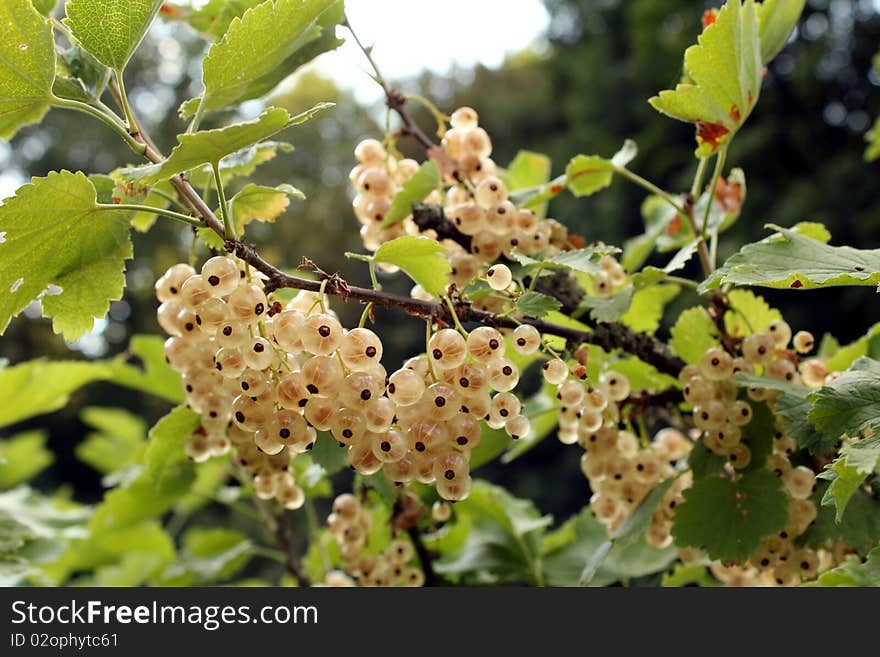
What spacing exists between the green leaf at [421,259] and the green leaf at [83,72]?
0.30 meters

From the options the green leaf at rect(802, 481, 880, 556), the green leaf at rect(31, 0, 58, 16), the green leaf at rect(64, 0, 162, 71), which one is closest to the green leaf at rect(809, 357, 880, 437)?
the green leaf at rect(802, 481, 880, 556)

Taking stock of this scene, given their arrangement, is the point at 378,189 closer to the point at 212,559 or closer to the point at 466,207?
the point at 466,207

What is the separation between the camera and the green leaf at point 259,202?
0.69 m

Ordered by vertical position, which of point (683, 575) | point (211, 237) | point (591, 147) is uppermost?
point (591, 147)

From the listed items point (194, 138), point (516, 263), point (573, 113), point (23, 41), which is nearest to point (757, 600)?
point (516, 263)

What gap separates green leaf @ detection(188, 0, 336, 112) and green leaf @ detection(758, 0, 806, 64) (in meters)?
0.47

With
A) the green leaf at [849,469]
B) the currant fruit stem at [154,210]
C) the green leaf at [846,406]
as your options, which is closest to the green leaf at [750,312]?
the green leaf at [846,406]

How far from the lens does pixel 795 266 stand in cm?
64

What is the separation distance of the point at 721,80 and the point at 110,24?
1.81ft

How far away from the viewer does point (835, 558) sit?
0.87 m

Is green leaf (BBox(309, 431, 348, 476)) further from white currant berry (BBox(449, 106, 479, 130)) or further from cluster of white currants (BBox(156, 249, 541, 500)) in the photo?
white currant berry (BBox(449, 106, 479, 130))

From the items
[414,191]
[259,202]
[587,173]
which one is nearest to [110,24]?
[259,202]

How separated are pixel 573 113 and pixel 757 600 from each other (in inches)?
314

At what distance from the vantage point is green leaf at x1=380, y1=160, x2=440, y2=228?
78 cm
